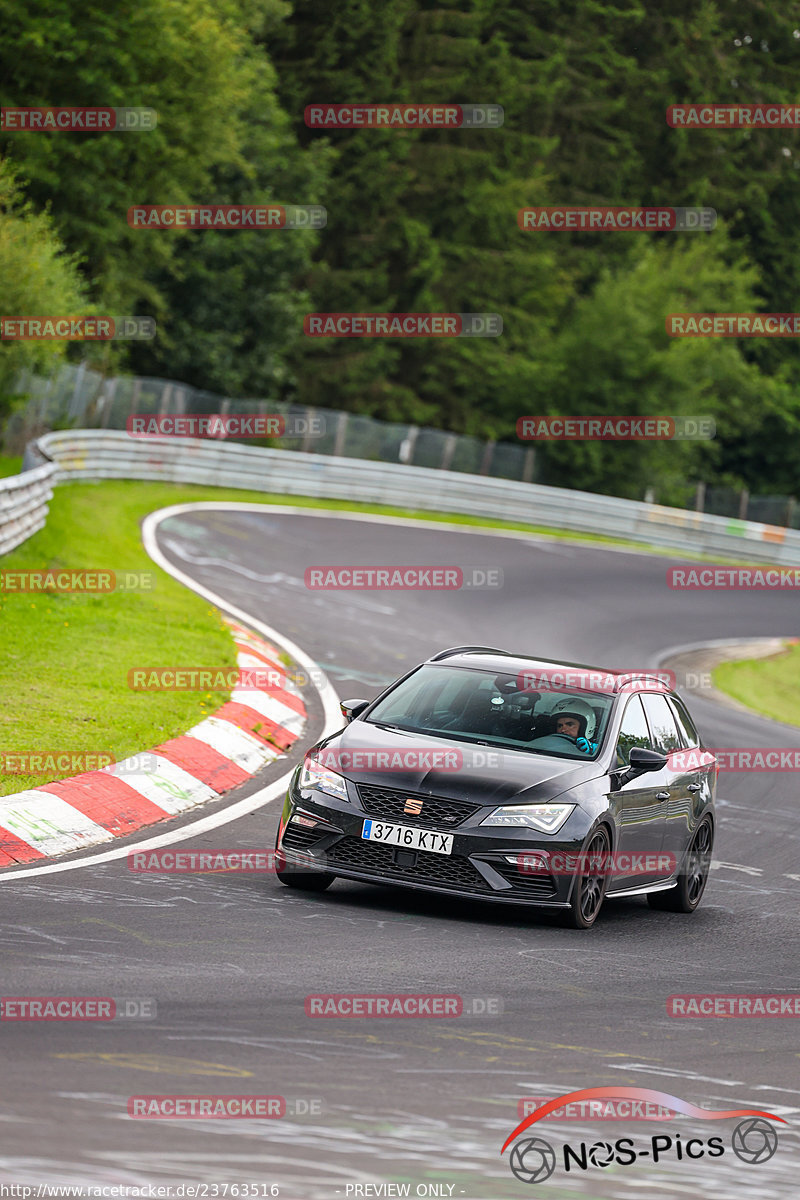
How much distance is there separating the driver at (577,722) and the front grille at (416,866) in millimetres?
1294

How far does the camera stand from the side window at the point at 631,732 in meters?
10.1

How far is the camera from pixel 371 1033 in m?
6.66

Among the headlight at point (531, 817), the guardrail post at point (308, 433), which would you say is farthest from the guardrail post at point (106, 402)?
the headlight at point (531, 817)

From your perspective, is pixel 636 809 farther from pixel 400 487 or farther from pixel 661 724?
pixel 400 487

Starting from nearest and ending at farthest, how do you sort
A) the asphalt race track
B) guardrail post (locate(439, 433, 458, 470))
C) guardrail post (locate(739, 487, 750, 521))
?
the asphalt race track, guardrail post (locate(439, 433, 458, 470)), guardrail post (locate(739, 487, 750, 521))

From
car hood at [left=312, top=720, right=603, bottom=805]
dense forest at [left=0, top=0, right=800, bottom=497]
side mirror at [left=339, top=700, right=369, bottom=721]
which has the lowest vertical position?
car hood at [left=312, top=720, right=603, bottom=805]

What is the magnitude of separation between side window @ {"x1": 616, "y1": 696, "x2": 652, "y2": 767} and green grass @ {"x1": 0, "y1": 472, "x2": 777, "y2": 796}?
3642 mm

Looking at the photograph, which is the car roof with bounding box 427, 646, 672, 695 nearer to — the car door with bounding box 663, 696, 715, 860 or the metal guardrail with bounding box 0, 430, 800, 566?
the car door with bounding box 663, 696, 715, 860

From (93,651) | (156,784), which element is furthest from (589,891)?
(93,651)

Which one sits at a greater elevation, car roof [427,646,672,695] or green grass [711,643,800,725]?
car roof [427,646,672,695]

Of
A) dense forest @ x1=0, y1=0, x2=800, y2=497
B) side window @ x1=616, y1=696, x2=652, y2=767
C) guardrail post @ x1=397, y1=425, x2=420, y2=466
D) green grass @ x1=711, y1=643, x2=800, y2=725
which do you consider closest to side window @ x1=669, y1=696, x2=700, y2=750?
side window @ x1=616, y1=696, x2=652, y2=767

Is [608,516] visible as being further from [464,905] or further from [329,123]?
[464,905]

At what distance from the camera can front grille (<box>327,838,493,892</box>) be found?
29.6 feet

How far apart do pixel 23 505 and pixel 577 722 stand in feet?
41.8
